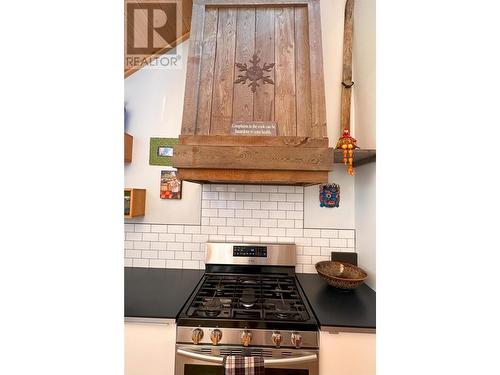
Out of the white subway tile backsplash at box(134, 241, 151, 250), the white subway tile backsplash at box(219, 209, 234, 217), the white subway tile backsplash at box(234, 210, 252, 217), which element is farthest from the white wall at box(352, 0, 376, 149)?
the white subway tile backsplash at box(134, 241, 151, 250)

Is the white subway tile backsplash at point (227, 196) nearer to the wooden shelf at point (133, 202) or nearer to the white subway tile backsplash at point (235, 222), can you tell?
the white subway tile backsplash at point (235, 222)

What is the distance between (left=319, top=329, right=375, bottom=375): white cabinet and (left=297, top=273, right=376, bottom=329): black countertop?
0.05 meters

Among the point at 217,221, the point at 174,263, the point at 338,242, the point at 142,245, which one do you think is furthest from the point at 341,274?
the point at 142,245

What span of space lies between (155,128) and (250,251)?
3.37 feet

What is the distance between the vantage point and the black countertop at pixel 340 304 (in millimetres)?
1048

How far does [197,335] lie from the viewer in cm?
104

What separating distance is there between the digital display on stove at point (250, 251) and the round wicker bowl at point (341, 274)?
1.09 feet

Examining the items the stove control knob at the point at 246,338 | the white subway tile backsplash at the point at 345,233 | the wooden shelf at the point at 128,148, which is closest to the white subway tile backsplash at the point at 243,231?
the white subway tile backsplash at the point at 345,233
